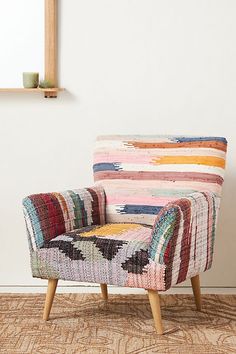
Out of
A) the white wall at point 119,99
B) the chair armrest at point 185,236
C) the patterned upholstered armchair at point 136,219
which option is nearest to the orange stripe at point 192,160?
the patterned upholstered armchair at point 136,219

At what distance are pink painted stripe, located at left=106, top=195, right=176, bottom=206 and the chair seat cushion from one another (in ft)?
0.91

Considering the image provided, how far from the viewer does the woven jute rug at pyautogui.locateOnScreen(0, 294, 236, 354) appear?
3107 mm

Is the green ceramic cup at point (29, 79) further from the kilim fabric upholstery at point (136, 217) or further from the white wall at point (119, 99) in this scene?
the kilim fabric upholstery at point (136, 217)

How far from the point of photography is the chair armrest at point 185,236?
10.4 ft

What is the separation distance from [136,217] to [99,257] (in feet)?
1.75

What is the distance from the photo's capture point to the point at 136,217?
374cm

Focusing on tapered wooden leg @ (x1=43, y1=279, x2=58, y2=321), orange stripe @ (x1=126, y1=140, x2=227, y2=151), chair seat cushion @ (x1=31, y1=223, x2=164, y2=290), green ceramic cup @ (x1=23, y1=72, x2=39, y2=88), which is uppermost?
green ceramic cup @ (x1=23, y1=72, x2=39, y2=88)

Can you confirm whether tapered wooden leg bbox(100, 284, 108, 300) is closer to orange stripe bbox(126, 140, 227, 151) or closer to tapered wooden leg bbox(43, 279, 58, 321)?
tapered wooden leg bbox(43, 279, 58, 321)

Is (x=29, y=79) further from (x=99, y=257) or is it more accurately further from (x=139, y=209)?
(x=99, y=257)

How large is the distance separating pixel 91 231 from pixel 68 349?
23.3 inches

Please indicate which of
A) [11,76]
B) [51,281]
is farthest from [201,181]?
[11,76]

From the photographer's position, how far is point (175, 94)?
4129 millimetres

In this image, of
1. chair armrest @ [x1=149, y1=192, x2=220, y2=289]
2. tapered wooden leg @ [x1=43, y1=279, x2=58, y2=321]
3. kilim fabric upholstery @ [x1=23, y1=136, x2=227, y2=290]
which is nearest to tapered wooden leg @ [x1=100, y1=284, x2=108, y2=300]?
kilim fabric upholstery @ [x1=23, y1=136, x2=227, y2=290]

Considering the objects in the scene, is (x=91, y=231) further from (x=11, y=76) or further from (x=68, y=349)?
(x=11, y=76)
